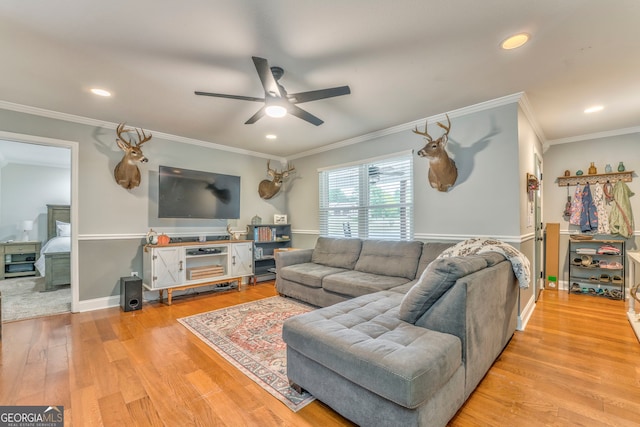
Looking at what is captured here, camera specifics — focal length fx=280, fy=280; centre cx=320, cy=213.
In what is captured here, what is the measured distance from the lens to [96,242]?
3766 millimetres

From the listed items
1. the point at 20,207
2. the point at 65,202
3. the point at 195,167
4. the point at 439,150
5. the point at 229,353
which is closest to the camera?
the point at 229,353

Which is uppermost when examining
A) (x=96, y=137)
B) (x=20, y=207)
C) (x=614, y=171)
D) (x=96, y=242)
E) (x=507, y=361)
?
(x=96, y=137)

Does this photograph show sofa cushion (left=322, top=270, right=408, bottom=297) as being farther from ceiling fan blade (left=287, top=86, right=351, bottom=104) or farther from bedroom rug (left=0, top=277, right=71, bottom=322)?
bedroom rug (left=0, top=277, right=71, bottom=322)

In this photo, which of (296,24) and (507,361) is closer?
(296,24)

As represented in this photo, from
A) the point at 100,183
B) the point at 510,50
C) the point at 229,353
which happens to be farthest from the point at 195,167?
the point at 510,50

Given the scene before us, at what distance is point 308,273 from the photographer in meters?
3.76

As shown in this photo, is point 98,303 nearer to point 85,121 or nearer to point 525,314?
point 85,121

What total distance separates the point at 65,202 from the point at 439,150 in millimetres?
8227

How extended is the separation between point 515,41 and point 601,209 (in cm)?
386

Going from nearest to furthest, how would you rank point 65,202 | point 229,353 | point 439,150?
point 229,353 < point 439,150 < point 65,202

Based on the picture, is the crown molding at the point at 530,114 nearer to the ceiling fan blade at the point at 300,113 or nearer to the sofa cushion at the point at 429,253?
the sofa cushion at the point at 429,253

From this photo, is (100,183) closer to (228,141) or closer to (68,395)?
(228,141)

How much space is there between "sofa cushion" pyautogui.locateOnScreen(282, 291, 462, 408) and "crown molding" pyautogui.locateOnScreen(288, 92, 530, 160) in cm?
263

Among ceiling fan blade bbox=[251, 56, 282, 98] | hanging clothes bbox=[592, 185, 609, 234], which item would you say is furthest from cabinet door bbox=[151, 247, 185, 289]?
hanging clothes bbox=[592, 185, 609, 234]
